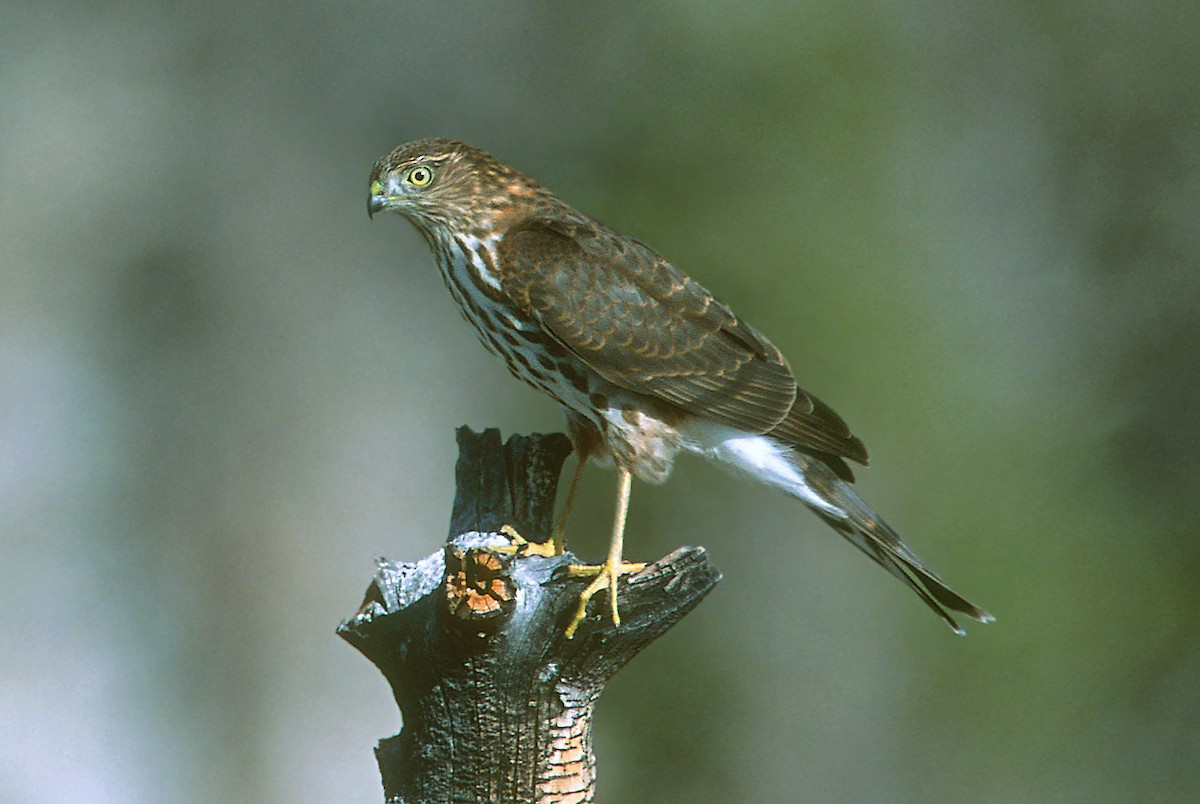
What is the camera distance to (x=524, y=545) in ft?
7.91

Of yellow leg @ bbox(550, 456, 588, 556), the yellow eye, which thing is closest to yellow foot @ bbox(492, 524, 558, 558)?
yellow leg @ bbox(550, 456, 588, 556)

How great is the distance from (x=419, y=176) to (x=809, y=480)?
3.72 ft

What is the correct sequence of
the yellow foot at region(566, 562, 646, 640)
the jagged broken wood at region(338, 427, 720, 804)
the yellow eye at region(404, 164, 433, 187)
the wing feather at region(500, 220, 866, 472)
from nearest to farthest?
the jagged broken wood at region(338, 427, 720, 804) < the yellow foot at region(566, 562, 646, 640) < the wing feather at region(500, 220, 866, 472) < the yellow eye at region(404, 164, 433, 187)

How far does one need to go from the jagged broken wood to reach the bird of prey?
0.46 m

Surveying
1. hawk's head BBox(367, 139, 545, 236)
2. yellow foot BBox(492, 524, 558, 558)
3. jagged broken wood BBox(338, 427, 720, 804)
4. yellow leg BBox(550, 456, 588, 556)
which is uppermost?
hawk's head BBox(367, 139, 545, 236)

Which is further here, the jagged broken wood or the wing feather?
the wing feather

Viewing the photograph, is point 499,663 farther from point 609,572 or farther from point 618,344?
point 618,344

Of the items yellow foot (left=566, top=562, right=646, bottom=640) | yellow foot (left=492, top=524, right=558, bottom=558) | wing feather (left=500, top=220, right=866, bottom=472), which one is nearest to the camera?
yellow foot (left=566, top=562, right=646, bottom=640)

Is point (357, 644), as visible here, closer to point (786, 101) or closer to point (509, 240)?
point (509, 240)

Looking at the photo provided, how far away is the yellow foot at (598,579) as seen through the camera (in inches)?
77.0

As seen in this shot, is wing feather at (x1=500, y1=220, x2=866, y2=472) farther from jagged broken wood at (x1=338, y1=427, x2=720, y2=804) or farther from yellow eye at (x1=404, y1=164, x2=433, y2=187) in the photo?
jagged broken wood at (x1=338, y1=427, x2=720, y2=804)

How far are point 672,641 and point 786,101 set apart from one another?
2.08 m

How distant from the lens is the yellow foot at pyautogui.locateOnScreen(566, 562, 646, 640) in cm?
196

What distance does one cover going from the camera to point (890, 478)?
4324 mm
